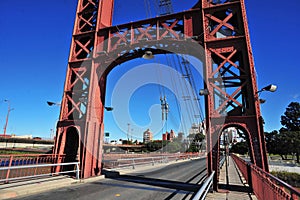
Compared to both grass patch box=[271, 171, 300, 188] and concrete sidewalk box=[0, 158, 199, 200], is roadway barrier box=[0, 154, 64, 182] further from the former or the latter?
grass patch box=[271, 171, 300, 188]

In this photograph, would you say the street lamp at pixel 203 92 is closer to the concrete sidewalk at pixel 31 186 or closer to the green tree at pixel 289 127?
the concrete sidewalk at pixel 31 186

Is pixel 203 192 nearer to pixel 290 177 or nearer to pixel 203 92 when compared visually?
pixel 203 92

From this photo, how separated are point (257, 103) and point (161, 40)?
6.04m

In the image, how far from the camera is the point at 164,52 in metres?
11.9

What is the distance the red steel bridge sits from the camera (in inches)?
332

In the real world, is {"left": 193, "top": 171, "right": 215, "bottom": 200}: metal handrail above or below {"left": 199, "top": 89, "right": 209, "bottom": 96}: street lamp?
below

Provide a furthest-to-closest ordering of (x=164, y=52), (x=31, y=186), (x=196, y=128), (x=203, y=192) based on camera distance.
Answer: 1. (x=196, y=128)
2. (x=164, y=52)
3. (x=31, y=186)
4. (x=203, y=192)

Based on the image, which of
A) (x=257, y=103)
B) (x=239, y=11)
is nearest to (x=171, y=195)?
(x=257, y=103)

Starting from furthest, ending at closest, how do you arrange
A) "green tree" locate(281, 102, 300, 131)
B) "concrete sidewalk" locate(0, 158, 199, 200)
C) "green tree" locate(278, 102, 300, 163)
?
1. "green tree" locate(281, 102, 300, 131)
2. "green tree" locate(278, 102, 300, 163)
3. "concrete sidewalk" locate(0, 158, 199, 200)

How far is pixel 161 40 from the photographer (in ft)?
36.6

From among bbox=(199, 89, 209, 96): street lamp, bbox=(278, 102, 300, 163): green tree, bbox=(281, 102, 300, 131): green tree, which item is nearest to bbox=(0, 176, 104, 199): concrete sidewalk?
bbox=(199, 89, 209, 96): street lamp

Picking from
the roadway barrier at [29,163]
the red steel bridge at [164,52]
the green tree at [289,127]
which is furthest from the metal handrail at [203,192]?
the green tree at [289,127]

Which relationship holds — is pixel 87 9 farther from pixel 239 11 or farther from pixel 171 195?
pixel 171 195

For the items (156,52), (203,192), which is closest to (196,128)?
A: (156,52)
